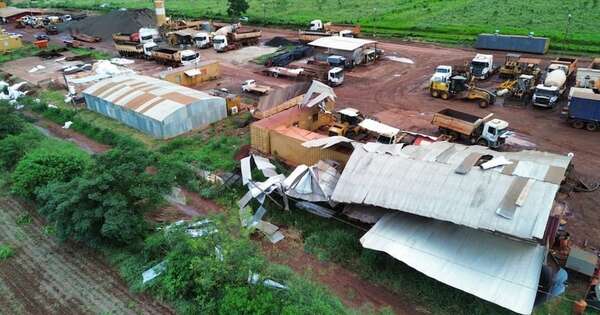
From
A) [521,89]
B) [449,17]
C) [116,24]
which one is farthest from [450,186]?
[116,24]

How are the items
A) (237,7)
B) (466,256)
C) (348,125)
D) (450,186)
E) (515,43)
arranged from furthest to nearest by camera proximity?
(237,7) < (515,43) < (348,125) < (450,186) < (466,256)

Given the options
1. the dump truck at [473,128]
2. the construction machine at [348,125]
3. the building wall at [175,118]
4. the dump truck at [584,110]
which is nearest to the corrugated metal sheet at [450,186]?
the dump truck at [473,128]

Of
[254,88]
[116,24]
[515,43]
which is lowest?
[254,88]

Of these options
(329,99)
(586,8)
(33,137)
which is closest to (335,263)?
(329,99)

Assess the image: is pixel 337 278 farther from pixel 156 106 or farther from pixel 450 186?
pixel 156 106

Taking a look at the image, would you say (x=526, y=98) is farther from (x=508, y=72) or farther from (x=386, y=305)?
(x=386, y=305)

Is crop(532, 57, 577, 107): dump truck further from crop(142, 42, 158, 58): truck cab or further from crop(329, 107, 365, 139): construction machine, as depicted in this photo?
crop(142, 42, 158, 58): truck cab

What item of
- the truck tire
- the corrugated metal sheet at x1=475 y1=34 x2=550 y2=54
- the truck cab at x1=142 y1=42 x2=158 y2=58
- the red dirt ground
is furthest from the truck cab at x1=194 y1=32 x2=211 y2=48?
the truck tire
